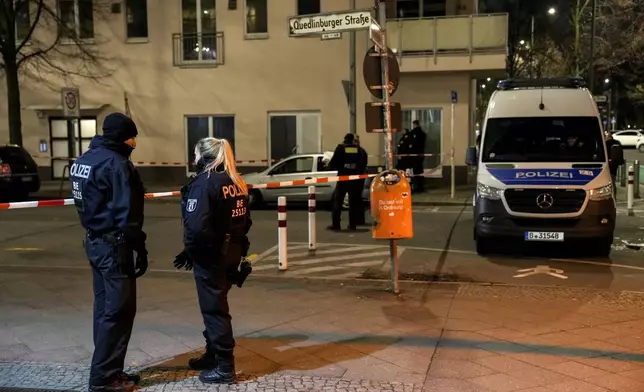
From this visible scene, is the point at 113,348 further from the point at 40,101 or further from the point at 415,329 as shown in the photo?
the point at 40,101

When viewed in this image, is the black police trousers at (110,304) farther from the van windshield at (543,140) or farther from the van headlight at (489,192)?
the van windshield at (543,140)

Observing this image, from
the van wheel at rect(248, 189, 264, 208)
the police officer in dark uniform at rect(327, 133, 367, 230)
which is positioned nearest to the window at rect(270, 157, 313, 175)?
the van wheel at rect(248, 189, 264, 208)

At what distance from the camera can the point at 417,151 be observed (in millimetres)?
18609

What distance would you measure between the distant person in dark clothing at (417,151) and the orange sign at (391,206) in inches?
462

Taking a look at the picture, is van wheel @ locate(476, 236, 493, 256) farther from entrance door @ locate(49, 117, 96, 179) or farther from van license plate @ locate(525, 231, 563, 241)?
entrance door @ locate(49, 117, 96, 179)

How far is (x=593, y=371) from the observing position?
15.5 feet

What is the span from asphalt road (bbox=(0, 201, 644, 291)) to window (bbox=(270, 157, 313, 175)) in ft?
6.23

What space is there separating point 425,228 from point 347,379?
8.10 metres

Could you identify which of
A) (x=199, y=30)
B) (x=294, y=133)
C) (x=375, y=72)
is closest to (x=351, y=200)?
(x=375, y=72)

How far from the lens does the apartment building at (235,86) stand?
803 inches

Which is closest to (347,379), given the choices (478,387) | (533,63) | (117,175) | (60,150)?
(478,387)

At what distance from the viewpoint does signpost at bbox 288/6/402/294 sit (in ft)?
22.5

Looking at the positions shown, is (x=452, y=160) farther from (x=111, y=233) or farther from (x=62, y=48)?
(x=111, y=233)

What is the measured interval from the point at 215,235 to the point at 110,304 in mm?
811
